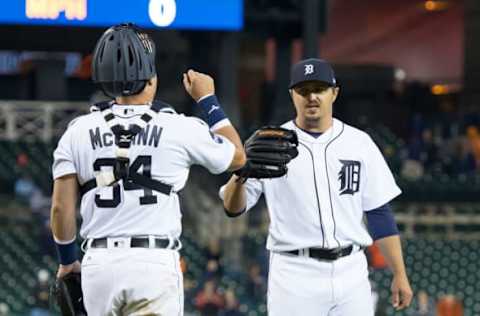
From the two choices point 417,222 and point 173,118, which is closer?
point 173,118

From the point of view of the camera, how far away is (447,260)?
15.2 meters

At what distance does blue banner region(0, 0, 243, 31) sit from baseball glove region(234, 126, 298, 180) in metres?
6.07

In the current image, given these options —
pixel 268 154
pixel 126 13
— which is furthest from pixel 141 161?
pixel 126 13

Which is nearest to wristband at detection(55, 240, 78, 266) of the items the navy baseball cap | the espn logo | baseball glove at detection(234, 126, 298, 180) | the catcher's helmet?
the catcher's helmet

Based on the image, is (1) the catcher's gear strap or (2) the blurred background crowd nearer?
(1) the catcher's gear strap

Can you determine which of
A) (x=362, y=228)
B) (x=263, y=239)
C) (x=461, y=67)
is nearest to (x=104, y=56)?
(x=362, y=228)

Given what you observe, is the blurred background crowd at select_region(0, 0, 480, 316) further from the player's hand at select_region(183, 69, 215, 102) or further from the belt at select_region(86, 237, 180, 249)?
the belt at select_region(86, 237, 180, 249)

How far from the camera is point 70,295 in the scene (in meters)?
4.16

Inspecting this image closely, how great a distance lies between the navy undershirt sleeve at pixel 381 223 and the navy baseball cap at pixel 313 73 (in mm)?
537

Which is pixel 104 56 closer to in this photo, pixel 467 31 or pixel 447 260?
pixel 447 260

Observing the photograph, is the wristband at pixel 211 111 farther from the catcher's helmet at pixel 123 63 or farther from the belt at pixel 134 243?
the belt at pixel 134 243

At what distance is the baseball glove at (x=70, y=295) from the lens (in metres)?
4.16

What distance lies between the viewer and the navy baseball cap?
202 inches

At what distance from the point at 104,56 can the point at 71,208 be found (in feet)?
1.59
